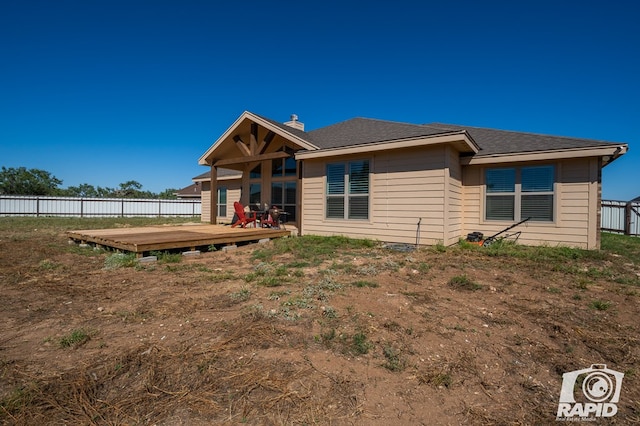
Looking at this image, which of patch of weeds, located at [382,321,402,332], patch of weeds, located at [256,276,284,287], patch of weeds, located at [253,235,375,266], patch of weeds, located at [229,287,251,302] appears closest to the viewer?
patch of weeds, located at [382,321,402,332]

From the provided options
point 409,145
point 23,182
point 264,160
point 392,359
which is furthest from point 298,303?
point 23,182

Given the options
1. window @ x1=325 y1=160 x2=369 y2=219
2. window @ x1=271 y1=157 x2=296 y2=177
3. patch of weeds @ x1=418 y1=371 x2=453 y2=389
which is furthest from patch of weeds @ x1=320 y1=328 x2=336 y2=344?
window @ x1=271 y1=157 x2=296 y2=177

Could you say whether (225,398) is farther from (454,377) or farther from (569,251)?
(569,251)

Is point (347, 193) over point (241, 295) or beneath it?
over

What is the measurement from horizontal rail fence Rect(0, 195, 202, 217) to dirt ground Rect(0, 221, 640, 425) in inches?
946

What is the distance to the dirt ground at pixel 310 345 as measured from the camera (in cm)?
200

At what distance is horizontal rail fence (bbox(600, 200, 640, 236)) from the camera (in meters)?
12.8

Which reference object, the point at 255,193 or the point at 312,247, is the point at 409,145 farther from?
the point at 255,193

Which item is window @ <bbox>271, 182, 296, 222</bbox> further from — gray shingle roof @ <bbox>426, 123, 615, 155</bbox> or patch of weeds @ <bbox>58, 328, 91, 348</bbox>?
patch of weeds @ <bbox>58, 328, 91, 348</bbox>

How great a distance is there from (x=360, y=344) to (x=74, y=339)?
108 inches

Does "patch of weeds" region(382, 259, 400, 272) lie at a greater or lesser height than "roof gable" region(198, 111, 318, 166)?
lesser

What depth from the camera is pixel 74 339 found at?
287cm

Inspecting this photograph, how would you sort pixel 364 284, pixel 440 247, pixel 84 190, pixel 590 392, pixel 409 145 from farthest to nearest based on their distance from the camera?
1. pixel 84 190
2. pixel 409 145
3. pixel 440 247
4. pixel 364 284
5. pixel 590 392

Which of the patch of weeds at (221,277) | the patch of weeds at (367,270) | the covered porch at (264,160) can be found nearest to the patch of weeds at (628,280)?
the patch of weeds at (367,270)
